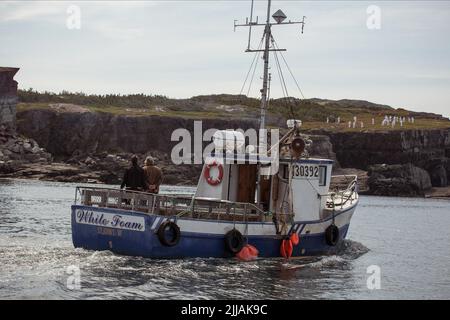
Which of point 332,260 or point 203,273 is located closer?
point 203,273

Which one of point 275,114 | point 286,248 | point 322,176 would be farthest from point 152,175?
point 275,114

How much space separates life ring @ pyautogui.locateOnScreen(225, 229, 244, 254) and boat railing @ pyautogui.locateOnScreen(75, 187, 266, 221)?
2.00ft

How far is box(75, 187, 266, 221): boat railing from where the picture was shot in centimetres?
2416

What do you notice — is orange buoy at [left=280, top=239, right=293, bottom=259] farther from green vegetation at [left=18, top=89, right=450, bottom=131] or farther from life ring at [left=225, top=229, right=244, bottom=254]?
green vegetation at [left=18, top=89, right=450, bottom=131]

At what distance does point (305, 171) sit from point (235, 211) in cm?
383

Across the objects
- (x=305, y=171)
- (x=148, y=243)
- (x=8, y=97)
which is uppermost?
(x=8, y=97)

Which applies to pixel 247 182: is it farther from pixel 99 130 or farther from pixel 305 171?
pixel 99 130

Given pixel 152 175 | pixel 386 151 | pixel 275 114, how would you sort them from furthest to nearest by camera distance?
pixel 275 114, pixel 386 151, pixel 152 175

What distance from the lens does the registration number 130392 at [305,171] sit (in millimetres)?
28362

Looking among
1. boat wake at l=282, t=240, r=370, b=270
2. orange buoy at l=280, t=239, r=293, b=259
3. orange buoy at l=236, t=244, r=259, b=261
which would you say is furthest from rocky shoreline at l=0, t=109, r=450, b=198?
orange buoy at l=236, t=244, r=259, b=261

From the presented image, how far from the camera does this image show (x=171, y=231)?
2398 cm

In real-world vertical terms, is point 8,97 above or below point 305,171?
above

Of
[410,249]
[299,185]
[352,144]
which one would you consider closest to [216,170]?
[299,185]
